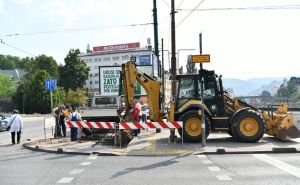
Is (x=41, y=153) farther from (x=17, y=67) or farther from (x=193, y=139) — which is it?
(x=17, y=67)

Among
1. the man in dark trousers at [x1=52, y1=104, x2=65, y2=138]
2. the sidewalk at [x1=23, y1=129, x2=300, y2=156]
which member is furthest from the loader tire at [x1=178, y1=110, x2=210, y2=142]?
the man in dark trousers at [x1=52, y1=104, x2=65, y2=138]

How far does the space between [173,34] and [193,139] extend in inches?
245

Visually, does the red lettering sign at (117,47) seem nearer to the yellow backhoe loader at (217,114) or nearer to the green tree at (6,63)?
the green tree at (6,63)

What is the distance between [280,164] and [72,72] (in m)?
90.8

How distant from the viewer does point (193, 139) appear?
1900 centimetres

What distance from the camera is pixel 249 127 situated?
18812 millimetres

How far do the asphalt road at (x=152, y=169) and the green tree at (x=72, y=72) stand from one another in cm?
8564

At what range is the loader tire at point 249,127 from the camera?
738 inches

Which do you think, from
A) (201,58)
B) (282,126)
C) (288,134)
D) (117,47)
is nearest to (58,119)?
(201,58)

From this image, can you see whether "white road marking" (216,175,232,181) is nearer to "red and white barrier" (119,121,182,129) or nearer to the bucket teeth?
"red and white barrier" (119,121,182,129)

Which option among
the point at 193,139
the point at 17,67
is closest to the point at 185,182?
the point at 193,139

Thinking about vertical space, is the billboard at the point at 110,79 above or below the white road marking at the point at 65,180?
above

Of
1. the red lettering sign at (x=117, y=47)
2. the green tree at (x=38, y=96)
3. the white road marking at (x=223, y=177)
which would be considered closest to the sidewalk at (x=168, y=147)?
the white road marking at (x=223, y=177)

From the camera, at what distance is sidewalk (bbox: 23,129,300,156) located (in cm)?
1633
